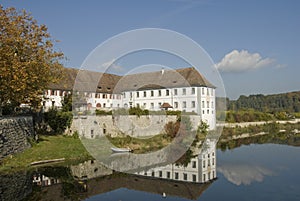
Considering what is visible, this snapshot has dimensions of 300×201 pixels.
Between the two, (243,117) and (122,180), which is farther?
(243,117)

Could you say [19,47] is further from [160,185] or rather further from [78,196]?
[160,185]

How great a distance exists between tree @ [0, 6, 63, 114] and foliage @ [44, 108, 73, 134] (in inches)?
156

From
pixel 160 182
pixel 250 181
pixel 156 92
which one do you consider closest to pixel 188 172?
pixel 160 182

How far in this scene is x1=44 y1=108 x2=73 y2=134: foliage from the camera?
25.2 meters

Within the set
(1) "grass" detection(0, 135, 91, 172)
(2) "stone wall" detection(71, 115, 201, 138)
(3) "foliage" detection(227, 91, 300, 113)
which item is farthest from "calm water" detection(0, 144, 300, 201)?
(3) "foliage" detection(227, 91, 300, 113)

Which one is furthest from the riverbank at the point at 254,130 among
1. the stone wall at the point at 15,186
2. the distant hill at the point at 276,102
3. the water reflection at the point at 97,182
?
the distant hill at the point at 276,102

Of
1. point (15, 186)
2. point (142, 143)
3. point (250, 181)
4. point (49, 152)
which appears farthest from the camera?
point (142, 143)

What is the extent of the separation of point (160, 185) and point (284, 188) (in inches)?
231

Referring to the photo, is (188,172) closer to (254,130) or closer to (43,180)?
(43,180)

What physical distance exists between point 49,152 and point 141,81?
27308mm

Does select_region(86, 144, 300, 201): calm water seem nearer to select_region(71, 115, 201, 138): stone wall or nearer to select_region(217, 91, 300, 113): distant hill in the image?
select_region(71, 115, 201, 138): stone wall

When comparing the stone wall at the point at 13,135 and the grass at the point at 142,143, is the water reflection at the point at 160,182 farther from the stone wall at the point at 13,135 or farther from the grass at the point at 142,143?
the grass at the point at 142,143

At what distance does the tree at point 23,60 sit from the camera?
17484 mm

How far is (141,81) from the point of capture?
4541 cm
